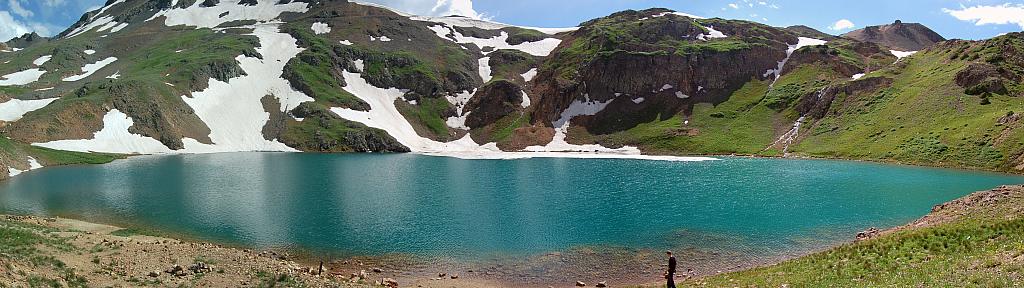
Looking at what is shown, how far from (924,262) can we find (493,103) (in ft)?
496

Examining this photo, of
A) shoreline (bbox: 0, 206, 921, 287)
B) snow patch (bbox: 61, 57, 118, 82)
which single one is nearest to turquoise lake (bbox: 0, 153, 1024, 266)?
shoreline (bbox: 0, 206, 921, 287)

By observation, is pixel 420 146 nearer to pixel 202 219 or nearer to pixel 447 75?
pixel 447 75

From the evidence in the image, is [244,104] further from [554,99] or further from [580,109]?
[580,109]

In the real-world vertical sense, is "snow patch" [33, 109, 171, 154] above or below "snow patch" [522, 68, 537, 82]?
below

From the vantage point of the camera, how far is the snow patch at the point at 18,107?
119 metres

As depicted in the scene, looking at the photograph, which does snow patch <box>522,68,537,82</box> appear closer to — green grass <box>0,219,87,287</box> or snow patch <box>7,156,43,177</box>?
snow patch <box>7,156,43,177</box>

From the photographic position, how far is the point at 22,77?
525 feet

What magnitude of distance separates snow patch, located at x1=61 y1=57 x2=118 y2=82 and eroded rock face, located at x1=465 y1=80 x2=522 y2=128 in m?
112

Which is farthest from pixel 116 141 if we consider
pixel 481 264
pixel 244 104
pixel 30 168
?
pixel 481 264

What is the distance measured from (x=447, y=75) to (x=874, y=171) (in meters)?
136

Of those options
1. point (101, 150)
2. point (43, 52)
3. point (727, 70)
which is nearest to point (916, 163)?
point (727, 70)

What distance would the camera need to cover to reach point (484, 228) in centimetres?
4553

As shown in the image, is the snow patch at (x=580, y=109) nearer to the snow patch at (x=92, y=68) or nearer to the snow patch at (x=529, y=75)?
the snow patch at (x=529, y=75)

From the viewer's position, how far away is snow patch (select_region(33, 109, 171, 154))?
11388 centimetres
